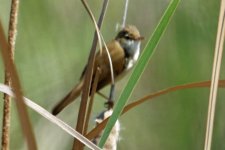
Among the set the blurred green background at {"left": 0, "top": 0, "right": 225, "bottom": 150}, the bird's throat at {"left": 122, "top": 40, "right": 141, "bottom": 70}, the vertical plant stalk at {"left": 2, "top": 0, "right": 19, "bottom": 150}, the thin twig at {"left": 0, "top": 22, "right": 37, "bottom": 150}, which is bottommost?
the bird's throat at {"left": 122, "top": 40, "right": 141, "bottom": 70}

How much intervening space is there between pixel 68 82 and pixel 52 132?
0.25 meters

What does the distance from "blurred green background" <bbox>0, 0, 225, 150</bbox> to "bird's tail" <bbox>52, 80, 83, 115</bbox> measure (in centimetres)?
3

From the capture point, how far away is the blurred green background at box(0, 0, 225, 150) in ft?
4.47

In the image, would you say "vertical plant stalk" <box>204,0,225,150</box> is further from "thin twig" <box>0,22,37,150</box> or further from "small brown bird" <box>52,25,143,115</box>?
"small brown bird" <box>52,25,143,115</box>

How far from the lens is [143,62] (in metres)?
0.53

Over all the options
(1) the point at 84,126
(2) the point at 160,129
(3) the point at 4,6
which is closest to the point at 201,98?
(2) the point at 160,129

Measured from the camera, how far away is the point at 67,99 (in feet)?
5.47

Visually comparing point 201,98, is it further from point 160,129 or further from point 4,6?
point 4,6

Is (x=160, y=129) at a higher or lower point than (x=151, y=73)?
lower

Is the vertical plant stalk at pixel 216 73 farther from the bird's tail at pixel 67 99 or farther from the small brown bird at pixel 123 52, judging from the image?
the small brown bird at pixel 123 52

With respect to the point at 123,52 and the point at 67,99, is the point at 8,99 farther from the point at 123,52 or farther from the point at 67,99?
the point at 123,52

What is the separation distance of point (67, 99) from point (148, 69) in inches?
9.8

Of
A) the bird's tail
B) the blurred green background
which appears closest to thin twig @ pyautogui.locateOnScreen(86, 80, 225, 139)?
the blurred green background

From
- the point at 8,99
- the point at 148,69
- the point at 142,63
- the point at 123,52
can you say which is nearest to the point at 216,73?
the point at 142,63
